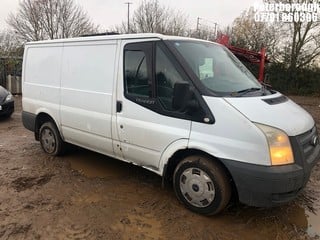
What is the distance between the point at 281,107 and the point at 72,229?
2.73m

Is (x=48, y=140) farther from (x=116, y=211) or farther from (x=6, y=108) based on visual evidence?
(x=6, y=108)

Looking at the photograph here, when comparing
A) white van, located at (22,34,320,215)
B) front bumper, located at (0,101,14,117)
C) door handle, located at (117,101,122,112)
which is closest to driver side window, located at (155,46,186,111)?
white van, located at (22,34,320,215)

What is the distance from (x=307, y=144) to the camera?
3.72 metres

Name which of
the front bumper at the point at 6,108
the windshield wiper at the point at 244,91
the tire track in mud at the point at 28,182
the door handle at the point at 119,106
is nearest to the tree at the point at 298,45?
the front bumper at the point at 6,108

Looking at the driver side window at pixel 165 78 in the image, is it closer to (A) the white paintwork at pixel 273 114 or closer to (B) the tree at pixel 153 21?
(A) the white paintwork at pixel 273 114

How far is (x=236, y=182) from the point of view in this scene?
3537 millimetres

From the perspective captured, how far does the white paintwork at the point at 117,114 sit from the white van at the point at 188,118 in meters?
0.01

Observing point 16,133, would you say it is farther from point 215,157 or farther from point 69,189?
point 215,157

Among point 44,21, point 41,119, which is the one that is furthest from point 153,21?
point 41,119

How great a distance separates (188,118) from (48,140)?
3.28 m

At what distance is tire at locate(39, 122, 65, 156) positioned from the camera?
5.78 metres

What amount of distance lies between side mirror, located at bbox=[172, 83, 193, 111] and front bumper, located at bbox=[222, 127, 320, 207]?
783 millimetres

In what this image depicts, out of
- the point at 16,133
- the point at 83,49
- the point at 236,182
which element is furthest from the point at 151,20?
the point at 236,182

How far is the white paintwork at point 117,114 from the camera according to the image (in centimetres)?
348
